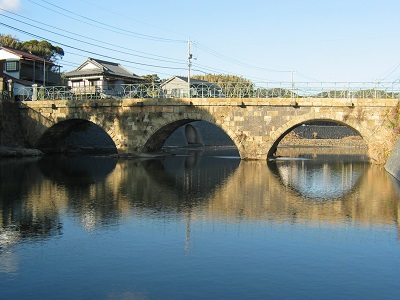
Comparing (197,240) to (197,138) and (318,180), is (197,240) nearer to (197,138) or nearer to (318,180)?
(318,180)

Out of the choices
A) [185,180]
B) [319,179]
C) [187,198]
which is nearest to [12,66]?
[185,180]

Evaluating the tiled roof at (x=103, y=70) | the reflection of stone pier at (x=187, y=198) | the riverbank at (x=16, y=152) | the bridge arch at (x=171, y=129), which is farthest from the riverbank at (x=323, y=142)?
the reflection of stone pier at (x=187, y=198)

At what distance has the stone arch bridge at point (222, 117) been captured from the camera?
1622 inches

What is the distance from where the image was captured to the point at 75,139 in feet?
204

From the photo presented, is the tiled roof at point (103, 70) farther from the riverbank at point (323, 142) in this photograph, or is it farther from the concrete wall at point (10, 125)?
the riverbank at point (323, 142)

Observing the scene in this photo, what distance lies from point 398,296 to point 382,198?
1401cm

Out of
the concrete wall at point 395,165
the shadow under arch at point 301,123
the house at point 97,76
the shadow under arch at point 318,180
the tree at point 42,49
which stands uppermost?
the tree at point 42,49

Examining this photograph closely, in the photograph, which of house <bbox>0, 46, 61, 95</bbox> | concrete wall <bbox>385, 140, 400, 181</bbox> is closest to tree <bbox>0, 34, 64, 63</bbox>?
house <bbox>0, 46, 61, 95</bbox>

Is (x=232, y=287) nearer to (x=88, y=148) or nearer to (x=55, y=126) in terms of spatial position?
(x=55, y=126)

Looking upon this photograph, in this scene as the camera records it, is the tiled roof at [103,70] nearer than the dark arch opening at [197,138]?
Yes

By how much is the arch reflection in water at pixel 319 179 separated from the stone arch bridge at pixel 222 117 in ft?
10.7

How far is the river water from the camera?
1207cm

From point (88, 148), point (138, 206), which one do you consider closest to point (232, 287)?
point (138, 206)

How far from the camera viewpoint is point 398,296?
1153 centimetres
